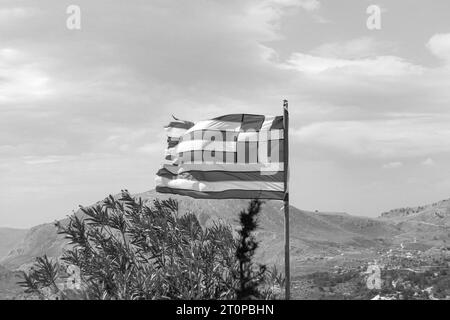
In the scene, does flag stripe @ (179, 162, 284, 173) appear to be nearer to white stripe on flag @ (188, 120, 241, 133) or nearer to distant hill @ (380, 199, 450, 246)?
white stripe on flag @ (188, 120, 241, 133)

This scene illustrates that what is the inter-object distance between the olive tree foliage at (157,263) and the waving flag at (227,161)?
0.77m

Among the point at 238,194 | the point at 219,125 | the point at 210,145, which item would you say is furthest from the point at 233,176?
the point at 219,125

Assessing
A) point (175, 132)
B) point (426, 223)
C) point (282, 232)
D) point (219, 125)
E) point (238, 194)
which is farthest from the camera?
point (426, 223)

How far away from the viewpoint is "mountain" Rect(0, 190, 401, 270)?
9594 centimetres

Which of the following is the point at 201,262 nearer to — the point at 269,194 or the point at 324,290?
the point at 269,194

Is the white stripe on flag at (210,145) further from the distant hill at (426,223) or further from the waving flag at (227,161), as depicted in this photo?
the distant hill at (426,223)

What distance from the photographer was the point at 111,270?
56.0 ft

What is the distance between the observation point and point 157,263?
18109 mm

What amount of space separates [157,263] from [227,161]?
3.39m

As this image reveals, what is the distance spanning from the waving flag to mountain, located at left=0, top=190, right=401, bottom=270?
68548 millimetres

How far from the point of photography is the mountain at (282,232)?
315 ft

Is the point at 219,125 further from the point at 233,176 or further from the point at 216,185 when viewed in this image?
the point at 216,185

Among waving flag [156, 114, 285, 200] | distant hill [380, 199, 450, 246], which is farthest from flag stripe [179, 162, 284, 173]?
distant hill [380, 199, 450, 246]
